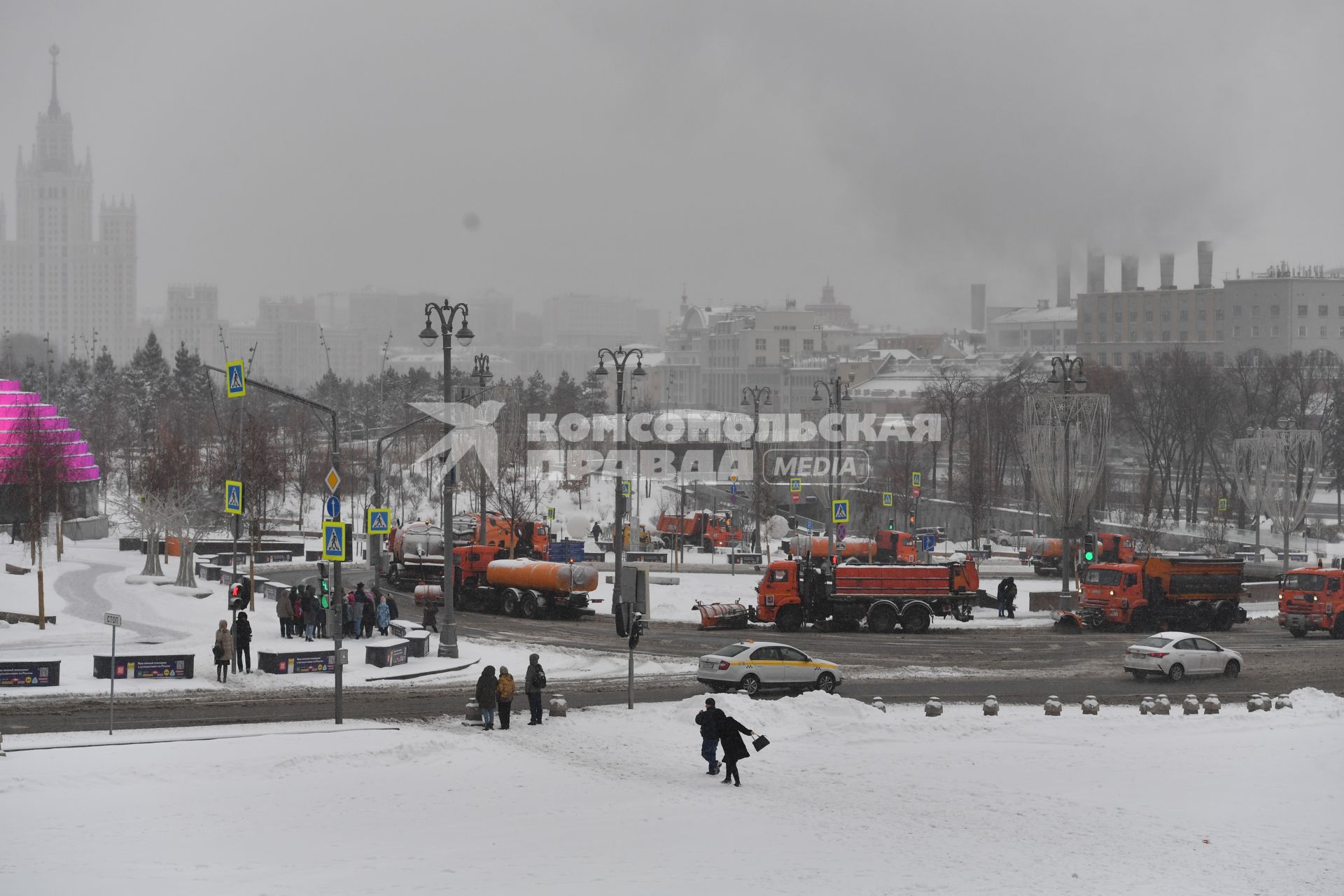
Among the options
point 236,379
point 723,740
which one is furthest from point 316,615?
point 723,740

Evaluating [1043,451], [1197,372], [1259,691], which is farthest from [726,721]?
Result: [1197,372]

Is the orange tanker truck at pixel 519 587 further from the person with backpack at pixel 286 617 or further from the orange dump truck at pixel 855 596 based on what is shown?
the person with backpack at pixel 286 617

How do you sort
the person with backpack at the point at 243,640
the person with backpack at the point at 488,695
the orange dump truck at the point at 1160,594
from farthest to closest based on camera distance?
the orange dump truck at the point at 1160,594
the person with backpack at the point at 243,640
the person with backpack at the point at 488,695

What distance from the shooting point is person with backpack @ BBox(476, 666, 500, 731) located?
83.8ft

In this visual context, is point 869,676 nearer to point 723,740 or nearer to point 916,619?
point 916,619

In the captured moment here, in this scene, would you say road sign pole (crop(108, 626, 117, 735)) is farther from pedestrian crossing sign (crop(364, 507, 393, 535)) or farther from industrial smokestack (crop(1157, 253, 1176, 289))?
industrial smokestack (crop(1157, 253, 1176, 289))

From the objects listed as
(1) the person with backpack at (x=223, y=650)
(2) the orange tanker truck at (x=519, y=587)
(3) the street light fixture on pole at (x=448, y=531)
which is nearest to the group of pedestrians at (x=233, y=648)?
(1) the person with backpack at (x=223, y=650)

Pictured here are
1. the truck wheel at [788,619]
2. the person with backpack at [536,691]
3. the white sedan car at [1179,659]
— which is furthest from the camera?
the truck wheel at [788,619]

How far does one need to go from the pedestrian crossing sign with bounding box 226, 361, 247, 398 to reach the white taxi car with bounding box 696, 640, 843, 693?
11.2 m

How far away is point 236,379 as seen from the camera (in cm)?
2812

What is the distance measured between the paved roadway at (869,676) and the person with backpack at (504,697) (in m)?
2.15

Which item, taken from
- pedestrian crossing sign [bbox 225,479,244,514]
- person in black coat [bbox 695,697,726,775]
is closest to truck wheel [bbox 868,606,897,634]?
pedestrian crossing sign [bbox 225,479,244,514]

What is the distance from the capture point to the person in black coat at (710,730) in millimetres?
22469

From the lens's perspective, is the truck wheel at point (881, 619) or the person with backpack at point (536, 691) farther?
the truck wheel at point (881, 619)
